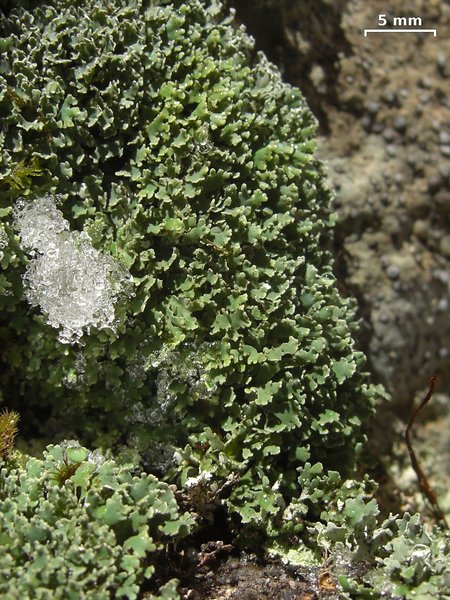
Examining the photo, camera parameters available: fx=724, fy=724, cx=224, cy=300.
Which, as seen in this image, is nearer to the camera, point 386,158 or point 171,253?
point 171,253

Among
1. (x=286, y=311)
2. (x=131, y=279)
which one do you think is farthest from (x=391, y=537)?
(x=131, y=279)

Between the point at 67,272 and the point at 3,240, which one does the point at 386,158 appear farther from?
the point at 3,240

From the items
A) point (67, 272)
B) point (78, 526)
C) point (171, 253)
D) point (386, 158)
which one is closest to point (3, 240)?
point (67, 272)

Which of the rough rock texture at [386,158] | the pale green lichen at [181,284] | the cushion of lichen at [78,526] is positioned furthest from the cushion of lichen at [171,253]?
the rough rock texture at [386,158]

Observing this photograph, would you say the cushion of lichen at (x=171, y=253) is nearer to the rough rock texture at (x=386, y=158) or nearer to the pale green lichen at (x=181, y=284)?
the pale green lichen at (x=181, y=284)

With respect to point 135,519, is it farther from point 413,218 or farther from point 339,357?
point 413,218

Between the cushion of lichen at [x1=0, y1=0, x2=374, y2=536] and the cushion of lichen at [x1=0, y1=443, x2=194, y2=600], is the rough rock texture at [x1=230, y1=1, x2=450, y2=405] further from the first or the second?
the cushion of lichen at [x1=0, y1=443, x2=194, y2=600]
